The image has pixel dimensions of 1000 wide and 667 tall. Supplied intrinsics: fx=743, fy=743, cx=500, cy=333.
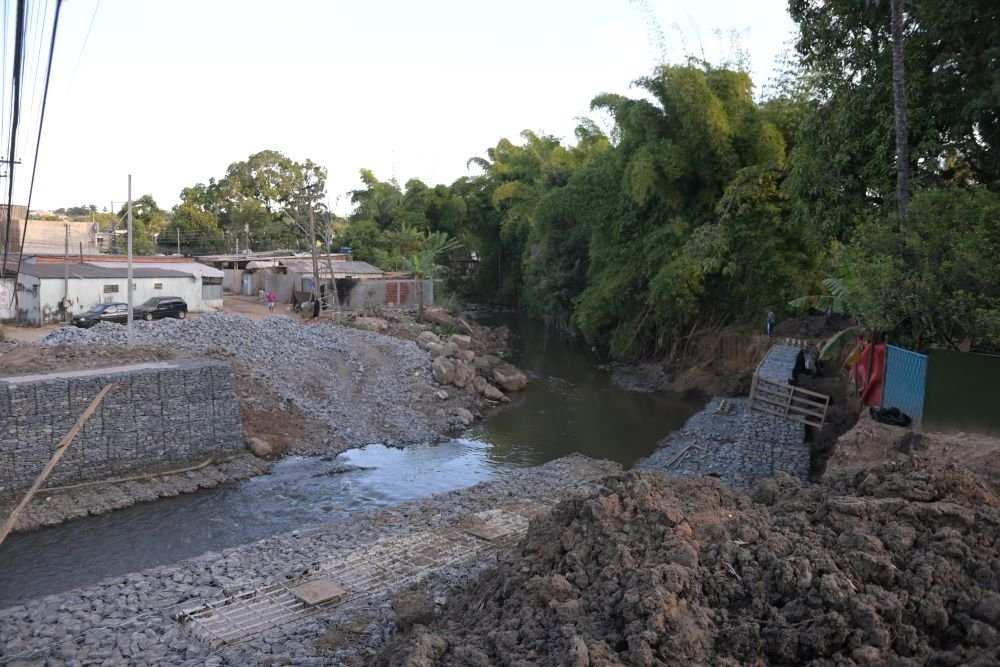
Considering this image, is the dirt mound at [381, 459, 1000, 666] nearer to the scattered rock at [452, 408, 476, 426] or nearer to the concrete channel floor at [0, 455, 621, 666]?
the concrete channel floor at [0, 455, 621, 666]

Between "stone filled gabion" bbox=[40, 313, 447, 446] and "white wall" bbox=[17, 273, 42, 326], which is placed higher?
"white wall" bbox=[17, 273, 42, 326]

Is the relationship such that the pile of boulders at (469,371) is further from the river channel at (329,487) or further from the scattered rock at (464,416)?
the scattered rock at (464,416)

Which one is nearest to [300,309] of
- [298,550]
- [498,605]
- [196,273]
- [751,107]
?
[196,273]

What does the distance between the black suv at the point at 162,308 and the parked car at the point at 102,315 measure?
138cm

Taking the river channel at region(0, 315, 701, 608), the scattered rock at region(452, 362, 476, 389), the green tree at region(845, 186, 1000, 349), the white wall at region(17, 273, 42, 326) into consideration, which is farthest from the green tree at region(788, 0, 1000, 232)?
the white wall at region(17, 273, 42, 326)

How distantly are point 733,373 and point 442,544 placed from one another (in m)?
16.4

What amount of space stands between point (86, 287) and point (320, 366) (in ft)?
34.2

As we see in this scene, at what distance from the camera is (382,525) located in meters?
12.6

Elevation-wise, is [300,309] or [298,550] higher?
[300,309]

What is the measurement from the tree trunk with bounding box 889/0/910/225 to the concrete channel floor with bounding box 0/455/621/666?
29.7 ft

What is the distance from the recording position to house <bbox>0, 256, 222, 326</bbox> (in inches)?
985

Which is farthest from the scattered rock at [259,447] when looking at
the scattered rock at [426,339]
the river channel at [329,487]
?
the scattered rock at [426,339]

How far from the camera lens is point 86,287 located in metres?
25.9

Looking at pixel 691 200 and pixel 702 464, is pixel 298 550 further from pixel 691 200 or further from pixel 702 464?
pixel 691 200
